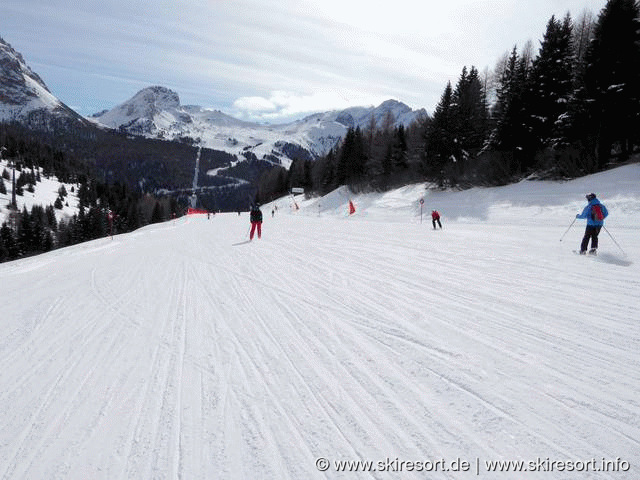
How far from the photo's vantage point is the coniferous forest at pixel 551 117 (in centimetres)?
2555

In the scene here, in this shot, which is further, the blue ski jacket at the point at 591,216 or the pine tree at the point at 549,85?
the pine tree at the point at 549,85

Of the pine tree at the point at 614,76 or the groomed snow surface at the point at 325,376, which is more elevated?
the pine tree at the point at 614,76

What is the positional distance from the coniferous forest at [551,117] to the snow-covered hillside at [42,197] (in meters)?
88.8

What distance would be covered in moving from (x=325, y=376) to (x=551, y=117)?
33720mm

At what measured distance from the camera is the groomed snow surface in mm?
2902

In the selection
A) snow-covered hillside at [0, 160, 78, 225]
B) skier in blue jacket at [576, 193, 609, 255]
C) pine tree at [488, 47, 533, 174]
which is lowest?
snow-covered hillside at [0, 160, 78, 225]

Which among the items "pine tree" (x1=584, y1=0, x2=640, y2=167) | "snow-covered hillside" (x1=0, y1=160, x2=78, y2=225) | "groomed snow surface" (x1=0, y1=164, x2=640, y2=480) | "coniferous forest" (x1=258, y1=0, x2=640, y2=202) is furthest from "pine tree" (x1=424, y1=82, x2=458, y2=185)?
"snow-covered hillside" (x1=0, y1=160, x2=78, y2=225)

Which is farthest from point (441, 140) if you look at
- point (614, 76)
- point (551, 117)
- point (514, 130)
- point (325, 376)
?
point (325, 376)

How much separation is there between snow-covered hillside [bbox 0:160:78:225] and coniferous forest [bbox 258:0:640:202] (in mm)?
88796

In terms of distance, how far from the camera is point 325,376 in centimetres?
404

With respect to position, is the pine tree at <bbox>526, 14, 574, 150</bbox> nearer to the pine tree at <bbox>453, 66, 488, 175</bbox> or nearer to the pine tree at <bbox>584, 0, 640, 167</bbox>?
the pine tree at <bbox>584, 0, 640, 167</bbox>

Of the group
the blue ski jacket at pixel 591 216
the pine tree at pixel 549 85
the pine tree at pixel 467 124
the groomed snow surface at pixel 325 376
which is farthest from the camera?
the pine tree at pixel 467 124

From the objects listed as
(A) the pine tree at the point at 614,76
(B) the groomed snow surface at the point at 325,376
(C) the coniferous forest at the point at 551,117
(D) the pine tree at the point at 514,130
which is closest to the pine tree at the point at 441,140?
(C) the coniferous forest at the point at 551,117

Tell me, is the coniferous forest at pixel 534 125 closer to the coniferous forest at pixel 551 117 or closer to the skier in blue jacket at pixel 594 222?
the coniferous forest at pixel 551 117
